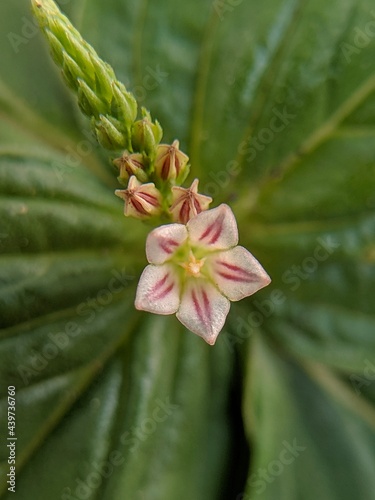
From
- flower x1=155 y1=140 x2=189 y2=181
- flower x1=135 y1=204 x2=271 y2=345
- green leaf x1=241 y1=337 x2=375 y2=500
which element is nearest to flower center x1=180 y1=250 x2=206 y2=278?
flower x1=135 y1=204 x2=271 y2=345

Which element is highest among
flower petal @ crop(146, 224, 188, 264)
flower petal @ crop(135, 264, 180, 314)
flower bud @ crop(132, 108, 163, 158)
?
flower bud @ crop(132, 108, 163, 158)

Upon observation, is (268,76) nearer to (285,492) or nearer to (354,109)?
(354,109)

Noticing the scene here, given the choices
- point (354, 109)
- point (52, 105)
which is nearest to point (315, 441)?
point (354, 109)

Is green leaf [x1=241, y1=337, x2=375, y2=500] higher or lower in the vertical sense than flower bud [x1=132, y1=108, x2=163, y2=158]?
lower

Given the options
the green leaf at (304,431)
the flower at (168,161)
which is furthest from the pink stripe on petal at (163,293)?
the green leaf at (304,431)

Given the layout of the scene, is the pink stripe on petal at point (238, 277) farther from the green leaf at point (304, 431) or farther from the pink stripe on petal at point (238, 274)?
the green leaf at point (304, 431)

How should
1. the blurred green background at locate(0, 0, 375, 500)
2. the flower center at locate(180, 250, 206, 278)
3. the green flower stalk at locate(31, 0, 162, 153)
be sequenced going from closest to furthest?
the green flower stalk at locate(31, 0, 162, 153)
the flower center at locate(180, 250, 206, 278)
the blurred green background at locate(0, 0, 375, 500)

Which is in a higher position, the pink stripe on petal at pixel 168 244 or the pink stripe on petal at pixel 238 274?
the pink stripe on petal at pixel 238 274

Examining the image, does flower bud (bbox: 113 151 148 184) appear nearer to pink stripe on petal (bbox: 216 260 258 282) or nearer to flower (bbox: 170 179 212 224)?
flower (bbox: 170 179 212 224)
